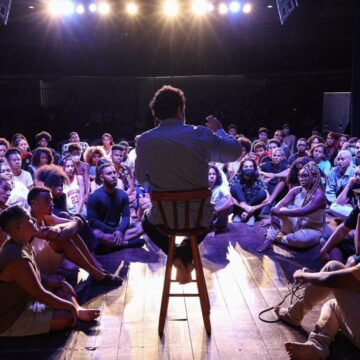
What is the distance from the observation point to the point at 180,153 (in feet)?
8.41

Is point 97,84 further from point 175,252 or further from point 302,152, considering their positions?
point 175,252

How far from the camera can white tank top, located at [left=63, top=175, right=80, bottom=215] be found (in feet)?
17.6

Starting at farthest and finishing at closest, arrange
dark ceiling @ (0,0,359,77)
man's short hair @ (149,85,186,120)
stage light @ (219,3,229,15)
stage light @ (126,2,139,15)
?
dark ceiling @ (0,0,359,77)
stage light @ (126,2,139,15)
stage light @ (219,3,229,15)
man's short hair @ (149,85,186,120)

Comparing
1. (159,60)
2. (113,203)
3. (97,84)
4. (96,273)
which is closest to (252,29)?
(159,60)

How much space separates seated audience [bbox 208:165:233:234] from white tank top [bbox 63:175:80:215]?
1.63 meters

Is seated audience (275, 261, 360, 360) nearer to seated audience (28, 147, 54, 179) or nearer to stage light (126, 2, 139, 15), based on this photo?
seated audience (28, 147, 54, 179)

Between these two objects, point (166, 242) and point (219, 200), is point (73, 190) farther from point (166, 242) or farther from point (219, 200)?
point (166, 242)

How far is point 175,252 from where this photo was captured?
2939 millimetres

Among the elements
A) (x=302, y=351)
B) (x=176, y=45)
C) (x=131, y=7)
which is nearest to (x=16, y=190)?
(x=302, y=351)

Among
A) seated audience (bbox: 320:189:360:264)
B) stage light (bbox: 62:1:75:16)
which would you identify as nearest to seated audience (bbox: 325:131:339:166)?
seated audience (bbox: 320:189:360:264)

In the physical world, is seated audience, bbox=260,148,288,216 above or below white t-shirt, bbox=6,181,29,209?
below

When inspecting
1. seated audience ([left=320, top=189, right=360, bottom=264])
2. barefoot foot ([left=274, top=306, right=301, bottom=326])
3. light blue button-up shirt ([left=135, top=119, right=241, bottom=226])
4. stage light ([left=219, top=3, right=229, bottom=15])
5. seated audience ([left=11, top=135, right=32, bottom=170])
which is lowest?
barefoot foot ([left=274, top=306, right=301, bottom=326])

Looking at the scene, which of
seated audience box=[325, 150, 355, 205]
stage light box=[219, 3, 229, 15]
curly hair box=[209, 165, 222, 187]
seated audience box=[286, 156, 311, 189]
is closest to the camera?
seated audience box=[286, 156, 311, 189]

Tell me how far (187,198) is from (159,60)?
10.7 meters
